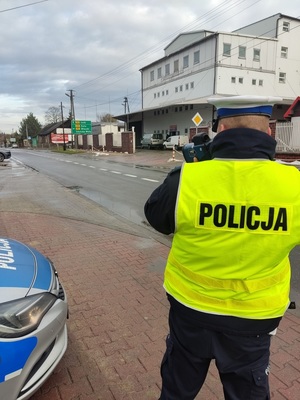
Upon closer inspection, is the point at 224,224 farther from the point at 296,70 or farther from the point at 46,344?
the point at 296,70

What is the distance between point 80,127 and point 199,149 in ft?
163

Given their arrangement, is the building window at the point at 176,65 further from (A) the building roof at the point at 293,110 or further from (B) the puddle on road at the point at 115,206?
(B) the puddle on road at the point at 115,206

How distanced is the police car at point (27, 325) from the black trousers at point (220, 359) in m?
0.83

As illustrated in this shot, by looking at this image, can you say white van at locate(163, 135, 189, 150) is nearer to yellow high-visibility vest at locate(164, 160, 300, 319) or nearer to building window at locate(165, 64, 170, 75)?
building window at locate(165, 64, 170, 75)

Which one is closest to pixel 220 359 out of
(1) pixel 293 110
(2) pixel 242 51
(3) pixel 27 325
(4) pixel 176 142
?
(3) pixel 27 325

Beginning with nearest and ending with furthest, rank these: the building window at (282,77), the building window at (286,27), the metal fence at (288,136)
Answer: the metal fence at (288,136), the building window at (286,27), the building window at (282,77)

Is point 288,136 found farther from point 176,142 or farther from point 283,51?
point 283,51

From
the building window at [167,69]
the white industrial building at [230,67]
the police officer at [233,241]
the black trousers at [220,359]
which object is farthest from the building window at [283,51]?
the black trousers at [220,359]

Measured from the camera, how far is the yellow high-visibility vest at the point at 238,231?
1389 mm

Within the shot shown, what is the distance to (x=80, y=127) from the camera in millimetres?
49031

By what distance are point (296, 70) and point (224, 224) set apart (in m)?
48.6

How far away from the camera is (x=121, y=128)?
2542 inches

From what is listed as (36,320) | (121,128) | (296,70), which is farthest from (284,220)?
(121,128)

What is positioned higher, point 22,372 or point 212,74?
point 212,74
